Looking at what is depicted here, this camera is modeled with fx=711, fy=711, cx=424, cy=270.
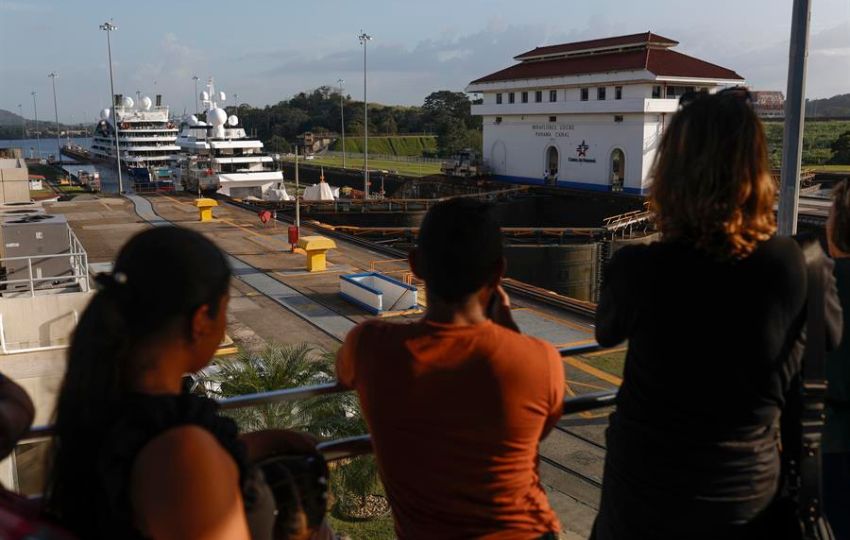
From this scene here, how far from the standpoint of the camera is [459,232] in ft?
6.54

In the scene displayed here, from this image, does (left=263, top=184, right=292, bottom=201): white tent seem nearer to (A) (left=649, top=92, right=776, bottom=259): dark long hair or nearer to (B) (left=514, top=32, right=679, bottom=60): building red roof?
(B) (left=514, top=32, right=679, bottom=60): building red roof

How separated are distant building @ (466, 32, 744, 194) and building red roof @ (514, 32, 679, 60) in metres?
0.06

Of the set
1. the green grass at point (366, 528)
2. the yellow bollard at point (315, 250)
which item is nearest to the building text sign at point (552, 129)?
the yellow bollard at point (315, 250)

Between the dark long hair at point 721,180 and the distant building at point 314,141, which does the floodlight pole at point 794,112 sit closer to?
the dark long hair at point 721,180

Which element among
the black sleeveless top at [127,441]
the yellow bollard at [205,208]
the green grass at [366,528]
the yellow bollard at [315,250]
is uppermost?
the black sleeveless top at [127,441]

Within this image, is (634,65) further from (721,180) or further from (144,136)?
(144,136)

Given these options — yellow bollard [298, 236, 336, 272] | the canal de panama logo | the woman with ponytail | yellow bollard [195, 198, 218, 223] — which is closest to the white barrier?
yellow bollard [298, 236, 336, 272]

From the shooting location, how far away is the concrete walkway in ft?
54.4

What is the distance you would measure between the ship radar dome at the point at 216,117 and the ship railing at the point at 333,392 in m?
58.9

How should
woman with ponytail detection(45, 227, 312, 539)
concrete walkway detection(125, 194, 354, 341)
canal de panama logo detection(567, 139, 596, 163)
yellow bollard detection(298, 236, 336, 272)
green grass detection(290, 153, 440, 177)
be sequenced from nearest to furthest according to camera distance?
woman with ponytail detection(45, 227, 312, 539), concrete walkway detection(125, 194, 354, 341), yellow bollard detection(298, 236, 336, 272), canal de panama logo detection(567, 139, 596, 163), green grass detection(290, 153, 440, 177)

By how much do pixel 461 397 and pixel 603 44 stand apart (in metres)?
43.6

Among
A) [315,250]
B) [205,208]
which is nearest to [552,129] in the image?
[205,208]

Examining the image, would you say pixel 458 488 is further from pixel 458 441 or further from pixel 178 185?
pixel 178 185

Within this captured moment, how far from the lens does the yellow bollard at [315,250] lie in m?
21.9
